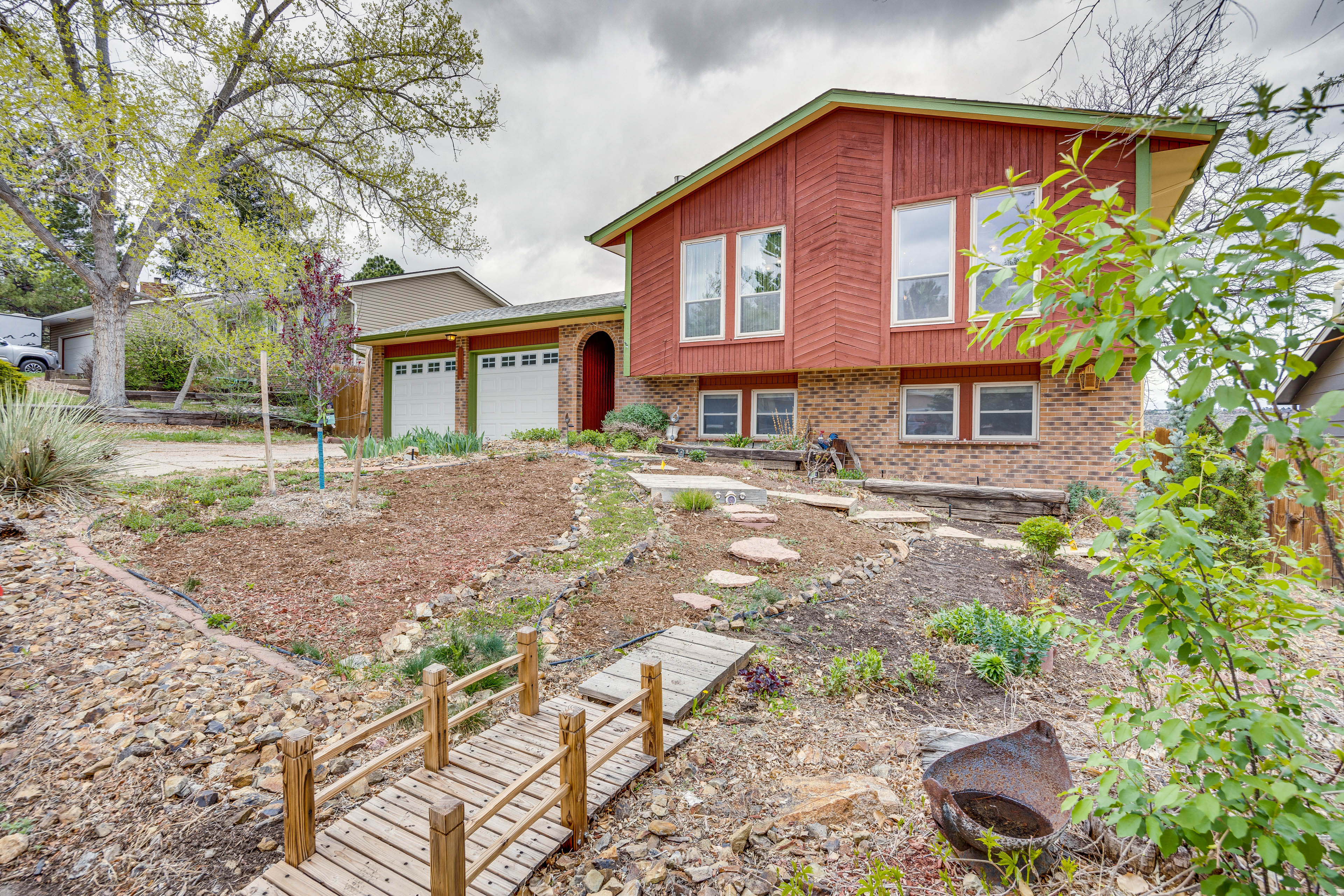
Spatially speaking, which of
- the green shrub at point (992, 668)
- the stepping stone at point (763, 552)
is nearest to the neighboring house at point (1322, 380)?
the green shrub at point (992, 668)

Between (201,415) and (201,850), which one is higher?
(201,415)

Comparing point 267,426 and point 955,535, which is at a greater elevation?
point 267,426

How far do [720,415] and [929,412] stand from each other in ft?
12.8

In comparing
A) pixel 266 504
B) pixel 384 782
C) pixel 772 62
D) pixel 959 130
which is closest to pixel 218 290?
pixel 266 504

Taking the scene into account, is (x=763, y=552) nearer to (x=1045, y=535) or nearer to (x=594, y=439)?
(x=1045, y=535)

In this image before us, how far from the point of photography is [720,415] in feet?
38.1

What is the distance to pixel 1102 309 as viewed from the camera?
Result: 118 cm

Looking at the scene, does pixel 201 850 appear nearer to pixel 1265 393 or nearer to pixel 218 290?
pixel 1265 393

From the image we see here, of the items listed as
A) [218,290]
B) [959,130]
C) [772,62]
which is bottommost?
[218,290]

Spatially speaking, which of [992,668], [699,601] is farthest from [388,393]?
[992,668]

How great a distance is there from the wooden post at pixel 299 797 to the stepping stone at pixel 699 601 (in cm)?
260

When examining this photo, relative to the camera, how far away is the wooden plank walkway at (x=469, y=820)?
1882 millimetres

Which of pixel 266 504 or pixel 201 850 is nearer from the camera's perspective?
pixel 201 850

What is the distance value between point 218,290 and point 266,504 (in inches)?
389
